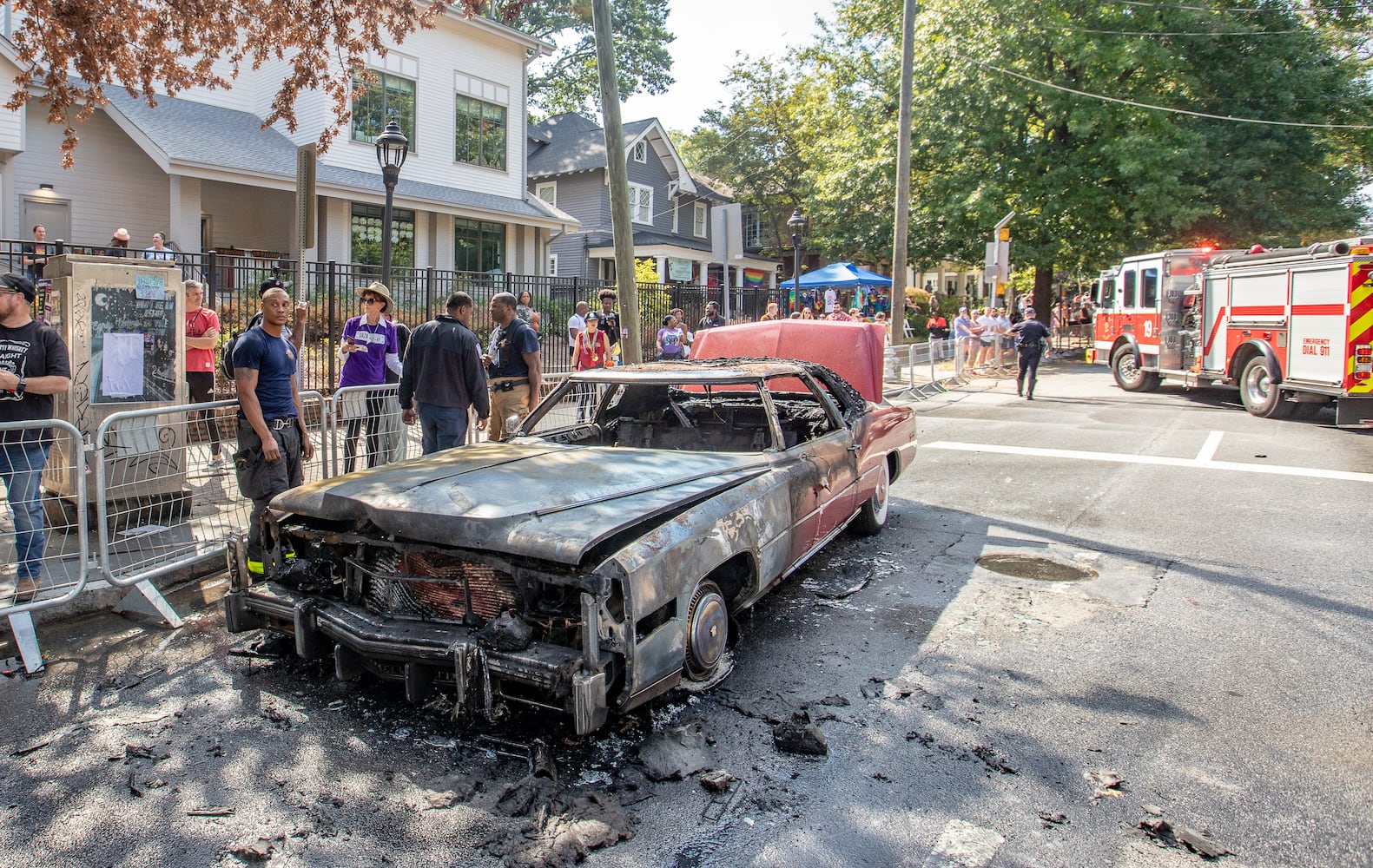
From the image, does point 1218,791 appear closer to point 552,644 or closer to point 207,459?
point 552,644

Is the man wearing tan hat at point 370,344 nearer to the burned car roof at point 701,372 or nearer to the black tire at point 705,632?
the burned car roof at point 701,372

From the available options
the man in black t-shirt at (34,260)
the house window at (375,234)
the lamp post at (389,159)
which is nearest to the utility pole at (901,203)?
the lamp post at (389,159)

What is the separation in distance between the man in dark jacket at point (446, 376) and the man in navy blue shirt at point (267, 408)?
1.03 metres

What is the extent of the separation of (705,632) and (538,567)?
843 mm

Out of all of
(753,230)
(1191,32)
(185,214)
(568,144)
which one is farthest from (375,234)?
(753,230)

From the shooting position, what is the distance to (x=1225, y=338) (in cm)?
1448

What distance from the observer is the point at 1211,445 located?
1057cm

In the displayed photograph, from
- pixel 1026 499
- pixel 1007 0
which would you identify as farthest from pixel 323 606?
pixel 1007 0

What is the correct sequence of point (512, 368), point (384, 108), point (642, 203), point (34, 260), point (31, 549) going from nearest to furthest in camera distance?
point (31, 549) → point (512, 368) → point (34, 260) → point (384, 108) → point (642, 203)

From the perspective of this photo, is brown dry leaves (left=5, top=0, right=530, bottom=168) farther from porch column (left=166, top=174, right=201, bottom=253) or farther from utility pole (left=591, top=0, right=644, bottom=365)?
porch column (left=166, top=174, right=201, bottom=253)

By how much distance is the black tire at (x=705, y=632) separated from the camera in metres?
3.51

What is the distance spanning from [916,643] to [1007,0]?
78.3ft

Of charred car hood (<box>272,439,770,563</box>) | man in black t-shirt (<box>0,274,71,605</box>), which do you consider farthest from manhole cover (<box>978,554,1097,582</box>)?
man in black t-shirt (<box>0,274,71,605</box>)

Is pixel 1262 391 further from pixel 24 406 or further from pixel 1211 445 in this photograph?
pixel 24 406
